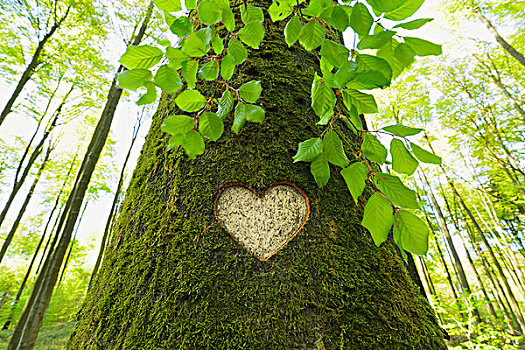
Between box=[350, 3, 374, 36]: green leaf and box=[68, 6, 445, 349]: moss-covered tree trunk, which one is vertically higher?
box=[350, 3, 374, 36]: green leaf

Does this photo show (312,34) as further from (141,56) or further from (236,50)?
(141,56)

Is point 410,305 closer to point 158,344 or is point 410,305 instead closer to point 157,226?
point 158,344

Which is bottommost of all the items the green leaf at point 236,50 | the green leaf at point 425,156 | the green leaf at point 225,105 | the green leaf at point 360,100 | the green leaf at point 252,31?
the green leaf at point 425,156

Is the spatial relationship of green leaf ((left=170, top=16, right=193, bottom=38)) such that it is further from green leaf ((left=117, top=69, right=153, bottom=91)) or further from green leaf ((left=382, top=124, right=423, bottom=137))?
green leaf ((left=382, top=124, right=423, bottom=137))

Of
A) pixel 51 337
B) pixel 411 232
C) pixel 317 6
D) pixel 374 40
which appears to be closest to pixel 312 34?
pixel 317 6

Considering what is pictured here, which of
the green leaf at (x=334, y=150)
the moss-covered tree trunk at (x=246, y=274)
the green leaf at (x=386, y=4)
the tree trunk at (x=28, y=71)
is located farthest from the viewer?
the tree trunk at (x=28, y=71)

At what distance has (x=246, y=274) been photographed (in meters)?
0.67

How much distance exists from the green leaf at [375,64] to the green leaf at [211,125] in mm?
432

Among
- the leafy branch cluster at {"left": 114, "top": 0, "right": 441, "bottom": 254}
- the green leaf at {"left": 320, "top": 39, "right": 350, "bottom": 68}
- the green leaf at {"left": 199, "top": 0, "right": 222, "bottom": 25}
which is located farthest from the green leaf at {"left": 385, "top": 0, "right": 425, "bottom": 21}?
the green leaf at {"left": 199, "top": 0, "right": 222, "bottom": 25}

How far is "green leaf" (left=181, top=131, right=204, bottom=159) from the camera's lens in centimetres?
75

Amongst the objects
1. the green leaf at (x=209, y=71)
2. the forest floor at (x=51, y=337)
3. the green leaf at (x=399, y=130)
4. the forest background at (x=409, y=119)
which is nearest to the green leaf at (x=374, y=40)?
the green leaf at (x=399, y=130)

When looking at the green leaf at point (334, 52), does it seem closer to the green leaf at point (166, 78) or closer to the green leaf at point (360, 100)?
the green leaf at point (360, 100)

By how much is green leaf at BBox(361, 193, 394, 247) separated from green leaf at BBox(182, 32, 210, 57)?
24.0 inches

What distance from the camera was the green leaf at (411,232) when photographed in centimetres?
58
